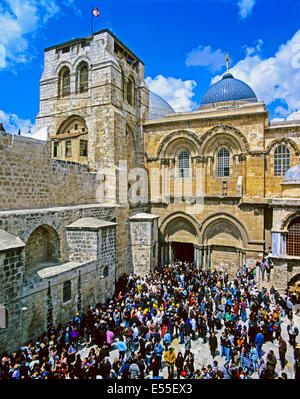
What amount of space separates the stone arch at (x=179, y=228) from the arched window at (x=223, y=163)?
3744 millimetres

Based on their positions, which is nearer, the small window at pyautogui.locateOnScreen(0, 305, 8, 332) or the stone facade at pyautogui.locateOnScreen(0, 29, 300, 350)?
the small window at pyautogui.locateOnScreen(0, 305, 8, 332)

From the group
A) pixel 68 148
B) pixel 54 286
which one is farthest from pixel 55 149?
pixel 54 286

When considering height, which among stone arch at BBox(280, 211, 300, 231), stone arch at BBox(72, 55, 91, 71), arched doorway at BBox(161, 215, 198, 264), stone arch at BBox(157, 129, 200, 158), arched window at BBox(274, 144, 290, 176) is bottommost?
arched doorway at BBox(161, 215, 198, 264)

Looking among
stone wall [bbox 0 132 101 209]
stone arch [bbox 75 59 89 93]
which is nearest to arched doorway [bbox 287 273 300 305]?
stone wall [bbox 0 132 101 209]

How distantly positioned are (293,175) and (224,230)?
→ 5.52m

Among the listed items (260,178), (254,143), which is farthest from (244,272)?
(254,143)

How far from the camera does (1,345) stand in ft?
26.1

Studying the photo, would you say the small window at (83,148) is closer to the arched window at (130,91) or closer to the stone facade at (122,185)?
the stone facade at (122,185)

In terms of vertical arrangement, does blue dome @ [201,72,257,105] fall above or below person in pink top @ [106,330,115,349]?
above

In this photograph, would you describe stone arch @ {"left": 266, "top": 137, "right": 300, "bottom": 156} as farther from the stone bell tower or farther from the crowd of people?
the stone bell tower

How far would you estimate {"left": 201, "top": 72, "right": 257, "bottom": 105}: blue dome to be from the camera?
20891 millimetres

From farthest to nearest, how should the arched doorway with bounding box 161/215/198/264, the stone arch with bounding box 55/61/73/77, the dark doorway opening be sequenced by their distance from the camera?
the dark doorway opening, the arched doorway with bounding box 161/215/198/264, the stone arch with bounding box 55/61/73/77

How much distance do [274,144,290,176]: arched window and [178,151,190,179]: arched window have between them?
5725 mm

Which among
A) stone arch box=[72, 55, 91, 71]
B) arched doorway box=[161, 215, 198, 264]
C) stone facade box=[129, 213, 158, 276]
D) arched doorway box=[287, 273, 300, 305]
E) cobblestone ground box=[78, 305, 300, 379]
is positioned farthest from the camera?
arched doorway box=[161, 215, 198, 264]
